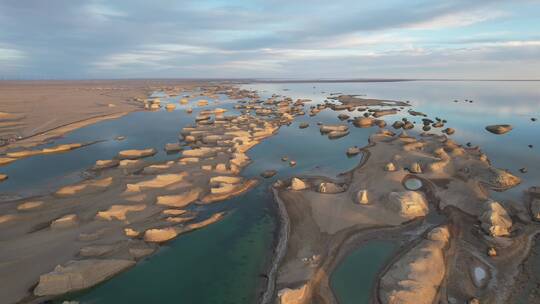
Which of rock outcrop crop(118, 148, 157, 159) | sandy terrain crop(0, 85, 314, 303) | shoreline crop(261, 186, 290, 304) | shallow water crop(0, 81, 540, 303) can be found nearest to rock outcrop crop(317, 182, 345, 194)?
shoreline crop(261, 186, 290, 304)

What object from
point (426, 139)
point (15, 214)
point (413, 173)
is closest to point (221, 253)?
point (15, 214)

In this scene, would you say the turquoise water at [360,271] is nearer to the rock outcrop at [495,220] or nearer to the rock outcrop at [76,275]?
the rock outcrop at [495,220]

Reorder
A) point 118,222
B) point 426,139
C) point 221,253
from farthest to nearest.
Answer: point 426,139 → point 118,222 → point 221,253

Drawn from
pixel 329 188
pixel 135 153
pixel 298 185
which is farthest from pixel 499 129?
pixel 135 153

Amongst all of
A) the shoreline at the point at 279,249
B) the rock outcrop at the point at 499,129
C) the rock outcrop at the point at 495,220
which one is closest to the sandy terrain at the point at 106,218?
the shoreline at the point at 279,249

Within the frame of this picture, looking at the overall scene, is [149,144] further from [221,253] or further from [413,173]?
[413,173]

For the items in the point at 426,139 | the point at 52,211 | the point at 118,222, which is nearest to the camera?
the point at 118,222

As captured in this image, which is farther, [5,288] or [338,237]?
[338,237]

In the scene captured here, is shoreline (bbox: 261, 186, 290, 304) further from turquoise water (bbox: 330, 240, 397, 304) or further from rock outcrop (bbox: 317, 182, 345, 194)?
rock outcrop (bbox: 317, 182, 345, 194)
